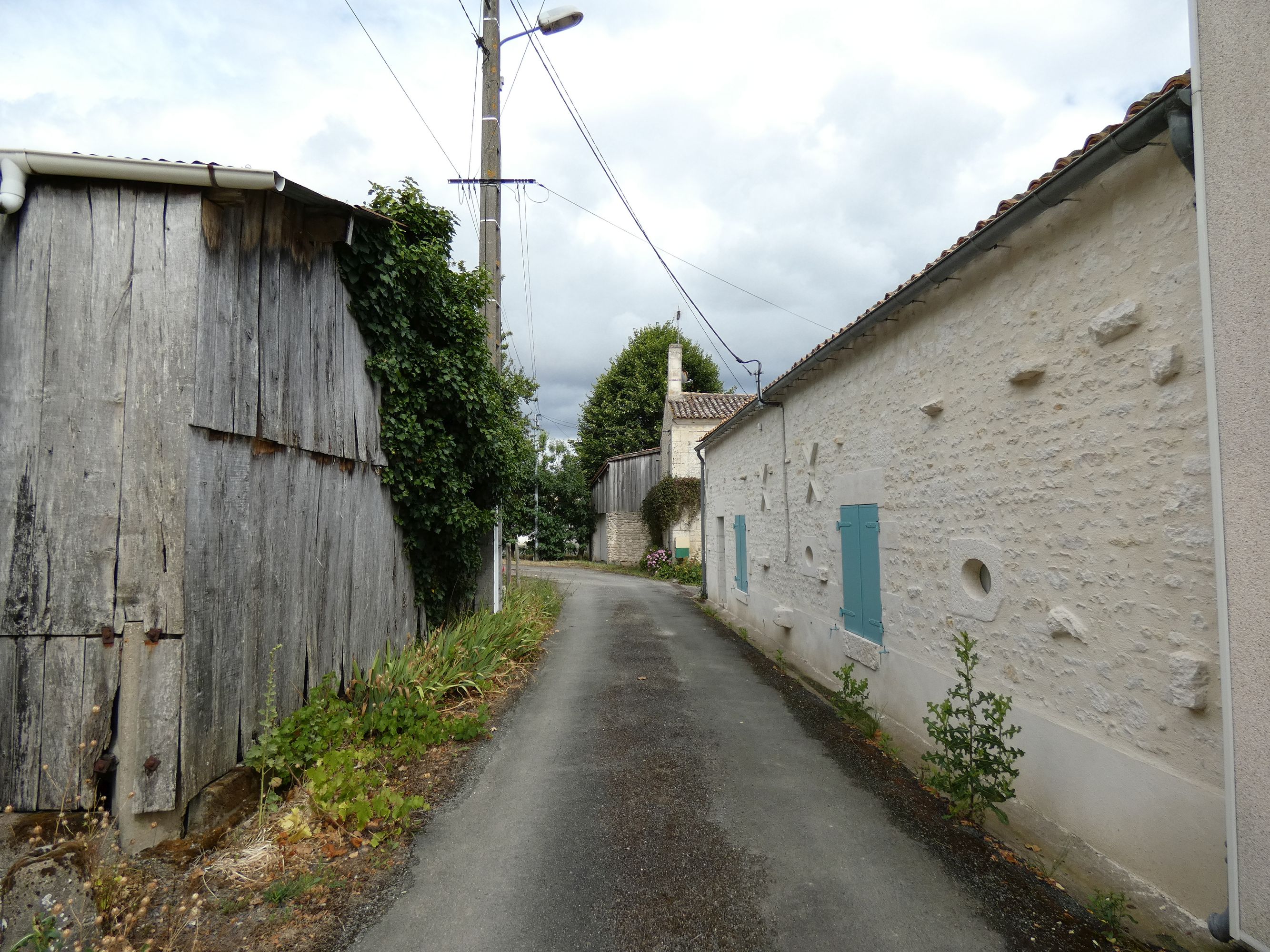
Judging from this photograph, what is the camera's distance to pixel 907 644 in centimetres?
534

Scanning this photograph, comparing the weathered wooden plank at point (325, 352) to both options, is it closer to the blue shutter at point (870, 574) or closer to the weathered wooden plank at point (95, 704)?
the weathered wooden plank at point (95, 704)

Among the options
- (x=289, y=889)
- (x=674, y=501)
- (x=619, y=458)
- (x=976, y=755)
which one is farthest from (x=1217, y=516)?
(x=619, y=458)

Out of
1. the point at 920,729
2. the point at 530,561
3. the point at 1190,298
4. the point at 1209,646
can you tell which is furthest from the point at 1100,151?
the point at 530,561

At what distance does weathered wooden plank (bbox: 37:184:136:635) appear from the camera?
3.37 metres

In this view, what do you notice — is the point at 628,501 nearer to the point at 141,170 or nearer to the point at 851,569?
the point at 851,569

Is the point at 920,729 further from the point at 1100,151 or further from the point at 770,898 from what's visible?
the point at 1100,151

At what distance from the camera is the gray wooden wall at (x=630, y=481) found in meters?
23.2

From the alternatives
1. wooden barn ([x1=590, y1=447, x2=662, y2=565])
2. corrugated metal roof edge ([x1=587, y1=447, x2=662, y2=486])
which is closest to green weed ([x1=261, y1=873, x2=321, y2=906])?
wooden barn ([x1=590, y1=447, x2=662, y2=565])

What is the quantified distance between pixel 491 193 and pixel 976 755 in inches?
343

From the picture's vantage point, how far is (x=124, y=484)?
3.40 meters

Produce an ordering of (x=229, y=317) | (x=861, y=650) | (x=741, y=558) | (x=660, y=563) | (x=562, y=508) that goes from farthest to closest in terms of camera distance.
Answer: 1. (x=562, y=508)
2. (x=660, y=563)
3. (x=741, y=558)
4. (x=861, y=650)
5. (x=229, y=317)

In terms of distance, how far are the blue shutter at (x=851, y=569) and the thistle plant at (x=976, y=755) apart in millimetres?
1973

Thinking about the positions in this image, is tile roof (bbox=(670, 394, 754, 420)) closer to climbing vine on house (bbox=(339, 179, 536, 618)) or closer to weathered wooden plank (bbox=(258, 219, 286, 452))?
climbing vine on house (bbox=(339, 179, 536, 618))

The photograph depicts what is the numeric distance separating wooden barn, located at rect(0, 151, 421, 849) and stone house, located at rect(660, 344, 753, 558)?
54.7 ft
